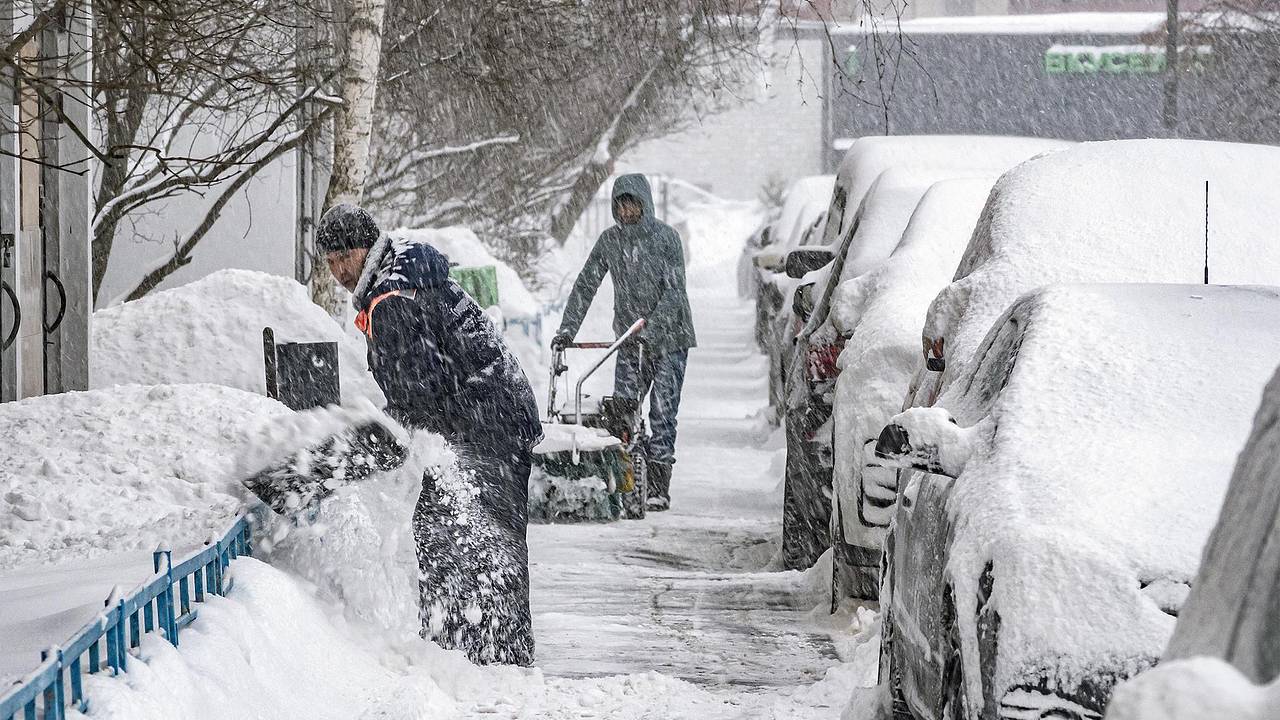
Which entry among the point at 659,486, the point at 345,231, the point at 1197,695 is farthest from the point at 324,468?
the point at 659,486

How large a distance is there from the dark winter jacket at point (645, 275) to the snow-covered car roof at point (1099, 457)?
5654 mm

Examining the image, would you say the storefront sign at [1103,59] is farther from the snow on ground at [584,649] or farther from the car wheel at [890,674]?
the car wheel at [890,674]

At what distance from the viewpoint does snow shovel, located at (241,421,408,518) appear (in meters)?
5.20

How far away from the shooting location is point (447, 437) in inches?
213

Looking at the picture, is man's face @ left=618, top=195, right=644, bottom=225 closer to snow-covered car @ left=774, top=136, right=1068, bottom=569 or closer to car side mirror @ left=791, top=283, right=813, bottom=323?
snow-covered car @ left=774, top=136, right=1068, bottom=569

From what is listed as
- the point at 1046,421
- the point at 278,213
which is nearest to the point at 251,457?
the point at 1046,421

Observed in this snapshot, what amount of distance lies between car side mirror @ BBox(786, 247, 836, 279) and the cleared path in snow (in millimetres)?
1402

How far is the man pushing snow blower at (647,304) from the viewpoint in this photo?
32.5ft

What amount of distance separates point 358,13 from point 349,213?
202 inches

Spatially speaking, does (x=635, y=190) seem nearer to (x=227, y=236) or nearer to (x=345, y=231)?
(x=227, y=236)

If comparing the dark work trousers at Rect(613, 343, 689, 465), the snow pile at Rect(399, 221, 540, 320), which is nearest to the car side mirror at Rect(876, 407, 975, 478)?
the dark work trousers at Rect(613, 343, 689, 465)

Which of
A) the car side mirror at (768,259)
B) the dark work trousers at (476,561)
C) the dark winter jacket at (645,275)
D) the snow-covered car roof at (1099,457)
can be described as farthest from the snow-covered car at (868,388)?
the car side mirror at (768,259)

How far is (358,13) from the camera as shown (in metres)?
10.2

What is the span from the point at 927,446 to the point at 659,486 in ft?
19.8
